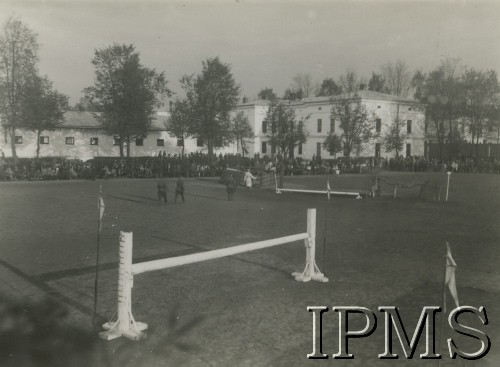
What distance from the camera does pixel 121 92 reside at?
43.4 metres

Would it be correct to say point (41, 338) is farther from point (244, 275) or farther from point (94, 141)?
point (94, 141)

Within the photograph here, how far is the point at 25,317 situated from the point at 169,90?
41840 mm

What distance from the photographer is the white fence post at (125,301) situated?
236 inches

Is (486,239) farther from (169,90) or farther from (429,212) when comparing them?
(169,90)

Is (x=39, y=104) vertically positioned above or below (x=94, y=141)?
above

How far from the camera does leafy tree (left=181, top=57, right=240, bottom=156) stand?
46625 mm

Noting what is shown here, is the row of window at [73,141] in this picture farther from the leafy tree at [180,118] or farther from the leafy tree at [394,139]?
the leafy tree at [394,139]

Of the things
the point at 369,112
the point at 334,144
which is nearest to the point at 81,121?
the point at 334,144

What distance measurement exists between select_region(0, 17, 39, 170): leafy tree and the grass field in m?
21.4

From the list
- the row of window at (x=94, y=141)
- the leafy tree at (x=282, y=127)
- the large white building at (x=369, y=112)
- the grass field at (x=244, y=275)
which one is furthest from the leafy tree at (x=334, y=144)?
the grass field at (x=244, y=275)

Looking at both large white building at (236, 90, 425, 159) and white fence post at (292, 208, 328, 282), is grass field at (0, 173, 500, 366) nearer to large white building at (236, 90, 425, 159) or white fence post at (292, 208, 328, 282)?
white fence post at (292, 208, 328, 282)

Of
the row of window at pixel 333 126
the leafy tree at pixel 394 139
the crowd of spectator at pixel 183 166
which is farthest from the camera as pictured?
the row of window at pixel 333 126

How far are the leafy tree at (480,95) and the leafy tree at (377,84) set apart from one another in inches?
970

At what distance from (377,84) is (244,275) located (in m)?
77.2
